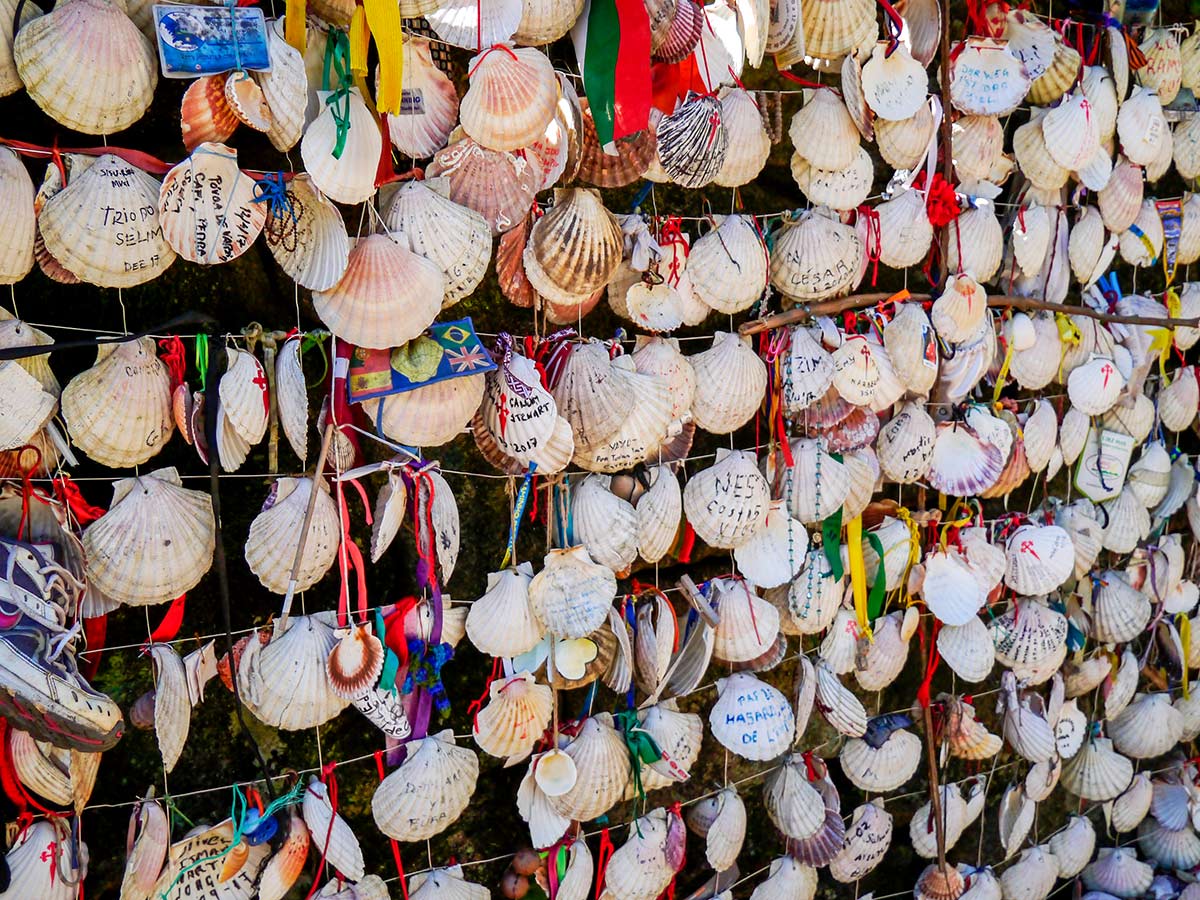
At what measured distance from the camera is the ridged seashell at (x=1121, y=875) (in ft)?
9.30

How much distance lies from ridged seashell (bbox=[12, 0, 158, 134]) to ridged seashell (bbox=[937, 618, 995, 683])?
1888 millimetres

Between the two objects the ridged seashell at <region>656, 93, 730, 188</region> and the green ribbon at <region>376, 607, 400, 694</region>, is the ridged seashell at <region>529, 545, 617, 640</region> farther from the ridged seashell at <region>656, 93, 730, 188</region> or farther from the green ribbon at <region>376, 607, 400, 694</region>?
the ridged seashell at <region>656, 93, 730, 188</region>

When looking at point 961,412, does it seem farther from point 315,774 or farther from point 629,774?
point 315,774

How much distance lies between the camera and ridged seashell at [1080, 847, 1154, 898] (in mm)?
2834

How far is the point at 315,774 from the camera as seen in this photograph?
1.74 meters

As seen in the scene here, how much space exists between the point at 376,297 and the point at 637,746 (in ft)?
3.02

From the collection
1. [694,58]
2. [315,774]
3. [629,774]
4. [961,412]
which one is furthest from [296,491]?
[961,412]

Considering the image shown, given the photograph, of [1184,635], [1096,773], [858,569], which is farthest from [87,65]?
[1184,635]

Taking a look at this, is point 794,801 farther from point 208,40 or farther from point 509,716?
point 208,40

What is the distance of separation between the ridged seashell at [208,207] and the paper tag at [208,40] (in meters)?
0.10

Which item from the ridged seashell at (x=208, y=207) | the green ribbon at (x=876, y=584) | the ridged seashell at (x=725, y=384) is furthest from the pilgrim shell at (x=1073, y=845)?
the ridged seashell at (x=208, y=207)

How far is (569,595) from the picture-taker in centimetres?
183

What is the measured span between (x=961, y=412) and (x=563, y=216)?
1.09 m

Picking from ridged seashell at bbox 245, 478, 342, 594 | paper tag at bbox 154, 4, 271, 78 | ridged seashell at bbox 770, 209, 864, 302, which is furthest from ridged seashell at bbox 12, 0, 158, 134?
ridged seashell at bbox 770, 209, 864, 302
